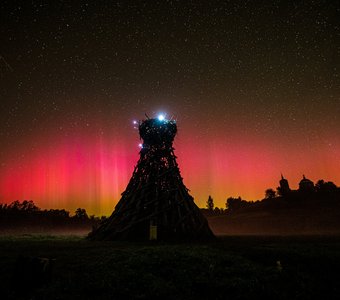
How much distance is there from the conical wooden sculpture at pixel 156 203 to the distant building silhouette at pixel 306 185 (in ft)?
298

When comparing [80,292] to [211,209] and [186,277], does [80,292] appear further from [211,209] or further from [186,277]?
[211,209]

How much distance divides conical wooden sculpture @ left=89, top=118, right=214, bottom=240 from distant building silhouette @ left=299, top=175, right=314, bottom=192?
90.8 m

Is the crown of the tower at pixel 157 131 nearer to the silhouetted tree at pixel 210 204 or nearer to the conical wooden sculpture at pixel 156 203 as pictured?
the conical wooden sculpture at pixel 156 203

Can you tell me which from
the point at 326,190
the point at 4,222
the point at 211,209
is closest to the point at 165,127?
the point at 4,222

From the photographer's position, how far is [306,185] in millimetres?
102312

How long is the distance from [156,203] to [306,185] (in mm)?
98229

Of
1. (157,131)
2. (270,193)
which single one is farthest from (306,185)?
(157,131)

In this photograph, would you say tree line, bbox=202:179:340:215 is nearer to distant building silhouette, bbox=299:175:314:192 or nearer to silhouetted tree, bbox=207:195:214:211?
distant building silhouette, bbox=299:175:314:192

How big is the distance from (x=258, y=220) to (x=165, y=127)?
53.6 meters

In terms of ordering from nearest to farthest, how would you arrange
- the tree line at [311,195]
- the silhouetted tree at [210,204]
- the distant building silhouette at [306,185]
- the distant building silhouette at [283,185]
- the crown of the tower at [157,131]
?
the crown of the tower at [157,131] < the tree line at [311,195] < the distant building silhouette at [306,185] < the distant building silhouette at [283,185] < the silhouetted tree at [210,204]

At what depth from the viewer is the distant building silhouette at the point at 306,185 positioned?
98794 mm

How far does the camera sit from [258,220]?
68.6m

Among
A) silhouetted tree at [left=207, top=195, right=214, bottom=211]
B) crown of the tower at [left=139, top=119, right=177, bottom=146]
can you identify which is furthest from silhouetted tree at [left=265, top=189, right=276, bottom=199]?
crown of the tower at [left=139, top=119, right=177, bottom=146]

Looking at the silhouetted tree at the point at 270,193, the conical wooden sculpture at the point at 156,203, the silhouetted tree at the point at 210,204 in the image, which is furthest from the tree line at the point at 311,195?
the conical wooden sculpture at the point at 156,203
